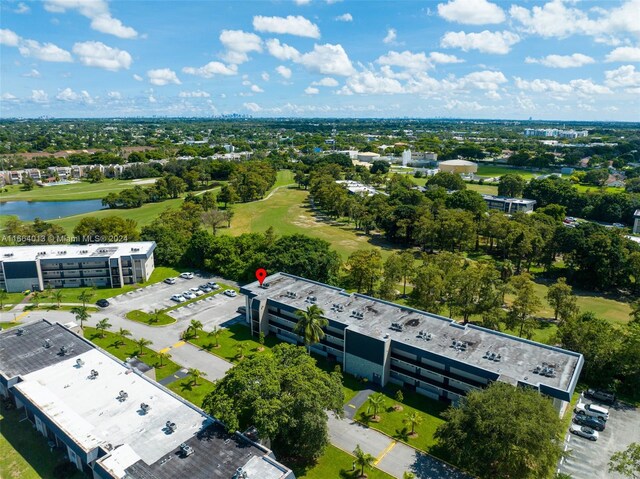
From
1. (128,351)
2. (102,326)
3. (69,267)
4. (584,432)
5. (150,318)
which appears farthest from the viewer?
(69,267)

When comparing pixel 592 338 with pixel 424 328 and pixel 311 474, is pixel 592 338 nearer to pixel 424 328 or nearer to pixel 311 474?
pixel 424 328

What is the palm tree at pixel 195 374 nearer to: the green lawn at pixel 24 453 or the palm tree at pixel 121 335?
the green lawn at pixel 24 453

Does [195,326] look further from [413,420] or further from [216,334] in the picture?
[413,420]

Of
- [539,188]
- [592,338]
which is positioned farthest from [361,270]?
[539,188]

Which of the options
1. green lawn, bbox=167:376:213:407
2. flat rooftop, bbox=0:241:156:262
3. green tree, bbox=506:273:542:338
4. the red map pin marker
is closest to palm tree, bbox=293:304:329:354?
green lawn, bbox=167:376:213:407

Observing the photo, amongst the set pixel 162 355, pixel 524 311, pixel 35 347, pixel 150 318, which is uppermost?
pixel 524 311

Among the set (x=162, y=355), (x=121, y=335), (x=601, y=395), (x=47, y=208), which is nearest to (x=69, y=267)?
(x=121, y=335)

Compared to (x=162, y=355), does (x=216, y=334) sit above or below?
above
